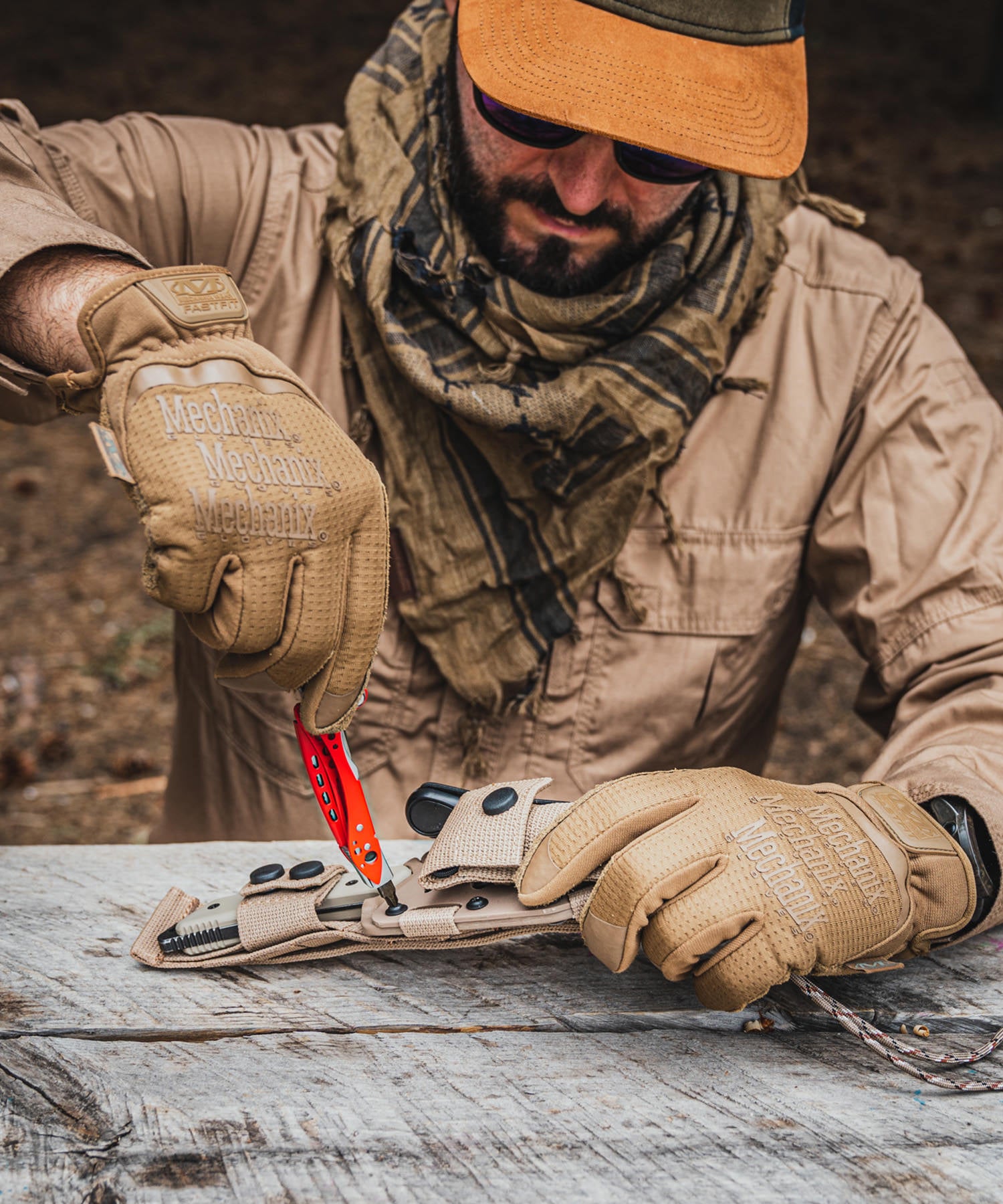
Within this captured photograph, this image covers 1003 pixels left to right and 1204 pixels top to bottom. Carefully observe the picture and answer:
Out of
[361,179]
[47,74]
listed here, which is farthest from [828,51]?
[361,179]

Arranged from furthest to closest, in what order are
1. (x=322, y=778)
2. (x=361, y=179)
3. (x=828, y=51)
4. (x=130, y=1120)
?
1. (x=828, y=51)
2. (x=361, y=179)
3. (x=322, y=778)
4. (x=130, y=1120)

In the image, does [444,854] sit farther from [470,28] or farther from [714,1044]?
[470,28]

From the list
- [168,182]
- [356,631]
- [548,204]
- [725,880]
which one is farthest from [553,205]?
[725,880]

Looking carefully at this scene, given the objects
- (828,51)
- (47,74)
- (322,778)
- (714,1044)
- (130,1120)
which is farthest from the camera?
(828,51)

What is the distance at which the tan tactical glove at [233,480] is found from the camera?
1.09 m

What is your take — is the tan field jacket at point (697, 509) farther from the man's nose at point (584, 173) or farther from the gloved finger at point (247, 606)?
the gloved finger at point (247, 606)

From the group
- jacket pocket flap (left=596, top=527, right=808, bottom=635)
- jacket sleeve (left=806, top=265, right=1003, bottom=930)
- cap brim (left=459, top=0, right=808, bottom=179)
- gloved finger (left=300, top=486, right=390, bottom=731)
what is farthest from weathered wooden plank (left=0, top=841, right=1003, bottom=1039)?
cap brim (left=459, top=0, right=808, bottom=179)

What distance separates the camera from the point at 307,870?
4.40 ft

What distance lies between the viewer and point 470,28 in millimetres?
1582

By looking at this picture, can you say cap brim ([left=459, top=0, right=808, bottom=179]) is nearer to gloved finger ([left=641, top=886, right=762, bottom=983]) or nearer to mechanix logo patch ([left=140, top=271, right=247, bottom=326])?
mechanix logo patch ([left=140, top=271, right=247, bottom=326])

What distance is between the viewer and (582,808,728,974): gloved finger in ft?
3.70

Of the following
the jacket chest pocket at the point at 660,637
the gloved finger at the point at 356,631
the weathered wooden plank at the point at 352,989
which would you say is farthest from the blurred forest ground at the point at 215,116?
the gloved finger at the point at 356,631

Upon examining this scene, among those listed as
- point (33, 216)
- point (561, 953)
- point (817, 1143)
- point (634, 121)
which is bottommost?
point (561, 953)

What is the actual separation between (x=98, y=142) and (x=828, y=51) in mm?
9017
